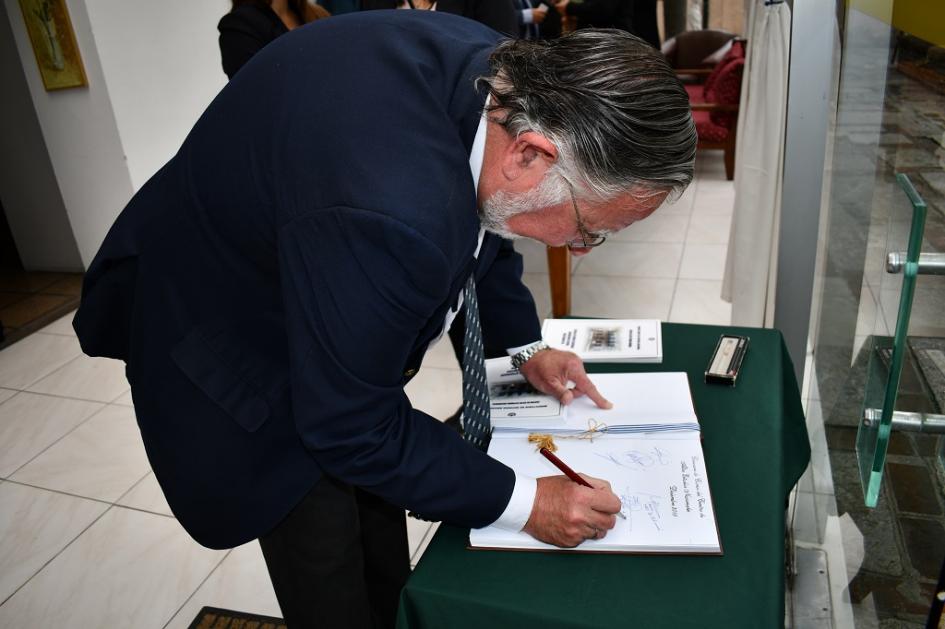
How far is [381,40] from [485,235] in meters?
0.35

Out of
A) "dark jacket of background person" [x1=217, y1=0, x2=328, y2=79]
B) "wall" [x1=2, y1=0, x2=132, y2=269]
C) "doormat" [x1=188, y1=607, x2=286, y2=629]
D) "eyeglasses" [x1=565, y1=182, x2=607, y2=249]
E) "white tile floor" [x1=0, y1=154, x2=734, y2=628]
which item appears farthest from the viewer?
"wall" [x1=2, y1=0, x2=132, y2=269]

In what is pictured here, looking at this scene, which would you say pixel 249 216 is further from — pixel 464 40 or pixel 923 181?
pixel 923 181

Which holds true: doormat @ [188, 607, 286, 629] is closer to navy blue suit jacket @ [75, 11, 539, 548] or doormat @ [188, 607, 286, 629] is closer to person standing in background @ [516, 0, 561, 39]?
navy blue suit jacket @ [75, 11, 539, 548]

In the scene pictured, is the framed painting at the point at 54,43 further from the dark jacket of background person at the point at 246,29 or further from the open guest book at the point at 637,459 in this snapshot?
the open guest book at the point at 637,459

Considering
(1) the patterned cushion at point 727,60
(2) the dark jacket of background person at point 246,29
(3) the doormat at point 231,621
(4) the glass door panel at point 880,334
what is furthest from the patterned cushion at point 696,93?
(3) the doormat at point 231,621

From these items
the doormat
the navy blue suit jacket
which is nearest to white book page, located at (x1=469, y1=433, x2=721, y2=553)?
the navy blue suit jacket

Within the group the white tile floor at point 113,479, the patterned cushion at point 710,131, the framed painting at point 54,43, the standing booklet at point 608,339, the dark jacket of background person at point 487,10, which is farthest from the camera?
the patterned cushion at point 710,131

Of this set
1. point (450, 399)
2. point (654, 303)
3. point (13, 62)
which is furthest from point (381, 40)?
point (13, 62)

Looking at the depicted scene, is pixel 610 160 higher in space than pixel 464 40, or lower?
lower

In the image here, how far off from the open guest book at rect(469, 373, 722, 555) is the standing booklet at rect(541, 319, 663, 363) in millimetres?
76

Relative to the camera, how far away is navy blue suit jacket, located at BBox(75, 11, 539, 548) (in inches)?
28.8

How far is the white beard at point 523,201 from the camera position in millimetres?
820

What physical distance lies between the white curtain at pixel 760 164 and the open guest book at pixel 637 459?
105 centimetres

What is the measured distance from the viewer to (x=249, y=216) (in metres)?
0.83
